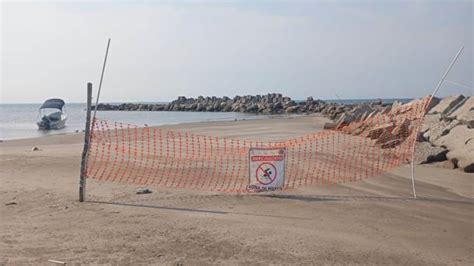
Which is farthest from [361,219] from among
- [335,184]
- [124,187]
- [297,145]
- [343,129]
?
[343,129]

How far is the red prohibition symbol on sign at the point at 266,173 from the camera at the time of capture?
918 cm

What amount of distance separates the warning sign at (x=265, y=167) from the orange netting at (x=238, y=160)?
440 mm

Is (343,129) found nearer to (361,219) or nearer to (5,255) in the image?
(361,219)

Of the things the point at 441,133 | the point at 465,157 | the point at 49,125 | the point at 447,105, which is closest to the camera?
the point at 465,157

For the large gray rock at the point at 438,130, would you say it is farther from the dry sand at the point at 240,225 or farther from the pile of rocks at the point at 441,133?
Result: the dry sand at the point at 240,225

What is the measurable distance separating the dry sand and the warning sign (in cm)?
34

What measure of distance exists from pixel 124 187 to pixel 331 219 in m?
4.21

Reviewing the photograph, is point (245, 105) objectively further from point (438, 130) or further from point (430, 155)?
point (430, 155)

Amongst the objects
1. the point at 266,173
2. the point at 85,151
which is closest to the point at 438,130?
the point at 266,173

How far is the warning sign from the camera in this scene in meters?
9.16

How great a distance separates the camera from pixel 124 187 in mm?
9734

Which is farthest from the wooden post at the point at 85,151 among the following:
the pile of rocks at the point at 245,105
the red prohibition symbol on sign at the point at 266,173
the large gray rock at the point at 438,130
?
the pile of rocks at the point at 245,105

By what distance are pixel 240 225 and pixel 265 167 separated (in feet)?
7.80

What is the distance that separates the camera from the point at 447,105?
62.2 feet
